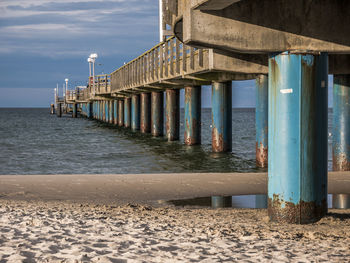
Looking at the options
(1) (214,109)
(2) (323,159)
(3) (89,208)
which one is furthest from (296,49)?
(1) (214,109)

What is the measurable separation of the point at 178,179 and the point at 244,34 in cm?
568

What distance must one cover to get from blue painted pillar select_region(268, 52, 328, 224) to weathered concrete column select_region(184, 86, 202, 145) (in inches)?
677

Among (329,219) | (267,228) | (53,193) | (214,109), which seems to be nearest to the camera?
(267,228)

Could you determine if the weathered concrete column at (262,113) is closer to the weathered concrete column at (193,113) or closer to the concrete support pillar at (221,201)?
the concrete support pillar at (221,201)

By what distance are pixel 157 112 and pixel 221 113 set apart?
Result: 1145 centimetres

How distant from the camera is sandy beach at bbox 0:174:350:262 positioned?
564cm

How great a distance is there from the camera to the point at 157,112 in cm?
3194

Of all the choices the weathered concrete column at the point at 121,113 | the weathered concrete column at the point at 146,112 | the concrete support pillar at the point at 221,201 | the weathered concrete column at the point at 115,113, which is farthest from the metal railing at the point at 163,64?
the weathered concrete column at the point at 115,113

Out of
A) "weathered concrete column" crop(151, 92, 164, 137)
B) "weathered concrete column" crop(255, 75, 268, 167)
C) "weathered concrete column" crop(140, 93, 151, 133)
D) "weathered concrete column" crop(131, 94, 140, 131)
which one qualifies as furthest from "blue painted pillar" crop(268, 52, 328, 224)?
"weathered concrete column" crop(131, 94, 140, 131)

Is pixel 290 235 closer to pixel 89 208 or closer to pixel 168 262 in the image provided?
pixel 168 262

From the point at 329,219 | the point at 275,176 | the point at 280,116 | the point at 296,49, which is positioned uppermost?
the point at 296,49

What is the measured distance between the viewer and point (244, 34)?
7301 millimetres

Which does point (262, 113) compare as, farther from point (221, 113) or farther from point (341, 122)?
point (221, 113)

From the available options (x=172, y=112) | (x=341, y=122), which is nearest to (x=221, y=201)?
(x=341, y=122)
